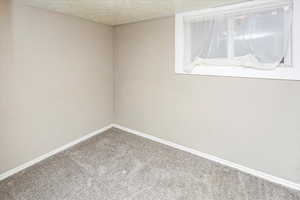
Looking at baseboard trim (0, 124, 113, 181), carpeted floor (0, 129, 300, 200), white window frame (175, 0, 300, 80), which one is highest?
white window frame (175, 0, 300, 80)

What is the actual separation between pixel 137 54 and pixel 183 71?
35.5 inches

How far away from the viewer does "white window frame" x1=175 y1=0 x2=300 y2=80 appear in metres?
1.72

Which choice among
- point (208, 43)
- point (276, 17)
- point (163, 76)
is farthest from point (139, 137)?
point (276, 17)

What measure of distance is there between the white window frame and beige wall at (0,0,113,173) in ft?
4.42

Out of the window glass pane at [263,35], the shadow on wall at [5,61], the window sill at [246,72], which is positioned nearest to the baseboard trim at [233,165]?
the window sill at [246,72]

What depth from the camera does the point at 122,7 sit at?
2.18 m

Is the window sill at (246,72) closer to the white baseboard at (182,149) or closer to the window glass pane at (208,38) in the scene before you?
the window glass pane at (208,38)

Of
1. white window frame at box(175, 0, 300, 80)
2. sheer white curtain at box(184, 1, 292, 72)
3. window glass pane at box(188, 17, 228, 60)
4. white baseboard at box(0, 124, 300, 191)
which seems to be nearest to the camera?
white window frame at box(175, 0, 300, 80)

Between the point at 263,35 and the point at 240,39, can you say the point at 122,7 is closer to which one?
the point at 240,39

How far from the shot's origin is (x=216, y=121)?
232cm

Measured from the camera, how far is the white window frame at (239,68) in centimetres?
172

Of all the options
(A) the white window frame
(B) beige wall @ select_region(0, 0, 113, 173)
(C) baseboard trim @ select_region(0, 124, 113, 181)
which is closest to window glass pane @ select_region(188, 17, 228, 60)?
(A) the white window frame

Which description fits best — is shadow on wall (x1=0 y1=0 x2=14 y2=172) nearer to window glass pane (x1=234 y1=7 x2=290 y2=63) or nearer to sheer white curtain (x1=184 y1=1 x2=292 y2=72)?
sheer white curtain (x1=184 y1=1 x2=292 y2=72)

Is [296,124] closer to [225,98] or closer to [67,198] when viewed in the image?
[225,98]
